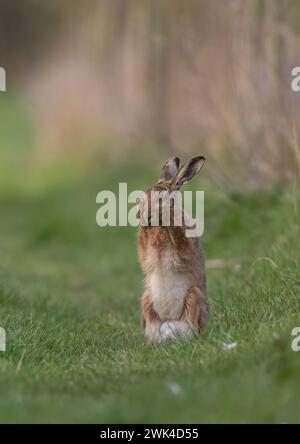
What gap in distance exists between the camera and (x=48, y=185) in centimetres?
1994

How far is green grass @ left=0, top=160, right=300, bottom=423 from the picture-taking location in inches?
201

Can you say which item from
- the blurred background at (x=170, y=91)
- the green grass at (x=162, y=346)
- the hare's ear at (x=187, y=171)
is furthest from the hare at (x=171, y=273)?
the blurred background at (x=170, y=91)

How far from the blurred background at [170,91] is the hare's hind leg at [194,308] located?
6.19 feet

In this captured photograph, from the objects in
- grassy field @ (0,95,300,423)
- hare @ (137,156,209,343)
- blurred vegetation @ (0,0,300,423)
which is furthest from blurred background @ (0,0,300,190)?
hare @ (137,156,209,343)

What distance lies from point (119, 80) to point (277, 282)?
13.1 metres

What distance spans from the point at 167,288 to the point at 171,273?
10cm

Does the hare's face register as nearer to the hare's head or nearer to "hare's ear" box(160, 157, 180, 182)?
the hare's head

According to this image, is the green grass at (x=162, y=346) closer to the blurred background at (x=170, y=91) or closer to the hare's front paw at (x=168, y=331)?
the hare's front paw at (x=168, y=331)

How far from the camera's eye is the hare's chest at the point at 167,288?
6570 mm

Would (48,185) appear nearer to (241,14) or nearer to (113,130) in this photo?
(113,130)

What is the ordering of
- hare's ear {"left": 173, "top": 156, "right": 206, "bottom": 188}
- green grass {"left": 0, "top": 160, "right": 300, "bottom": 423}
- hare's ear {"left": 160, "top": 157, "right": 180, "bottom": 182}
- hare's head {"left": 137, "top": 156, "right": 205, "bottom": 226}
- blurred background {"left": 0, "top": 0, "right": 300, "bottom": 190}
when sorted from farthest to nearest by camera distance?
1. blurred background {"left": 0, "top": 0, "right": 300, "bottom": 190}
2. hare's ear {"left": 160, "top": 157, "right": 180, "bottom": 182}
3. hare's ear {"left": 173, "top": 156, "right": 206, "bottom": 188}
4. hare's head {"left": 137, "top": 156, "right": 205, "bottom": 226}
5. green grass {"left": 0, "top": 160, "right": 300, "bottom": 423}

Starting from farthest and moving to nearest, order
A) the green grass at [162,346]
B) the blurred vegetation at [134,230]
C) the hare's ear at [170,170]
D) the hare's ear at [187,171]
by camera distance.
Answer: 1. the hare's ear at [170,170]
2. the hare's ear at [187,171]
3. the blurred vegetation at [134,230]
4. the green grass at [162,346]

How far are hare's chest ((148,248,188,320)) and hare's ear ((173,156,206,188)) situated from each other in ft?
1.49
